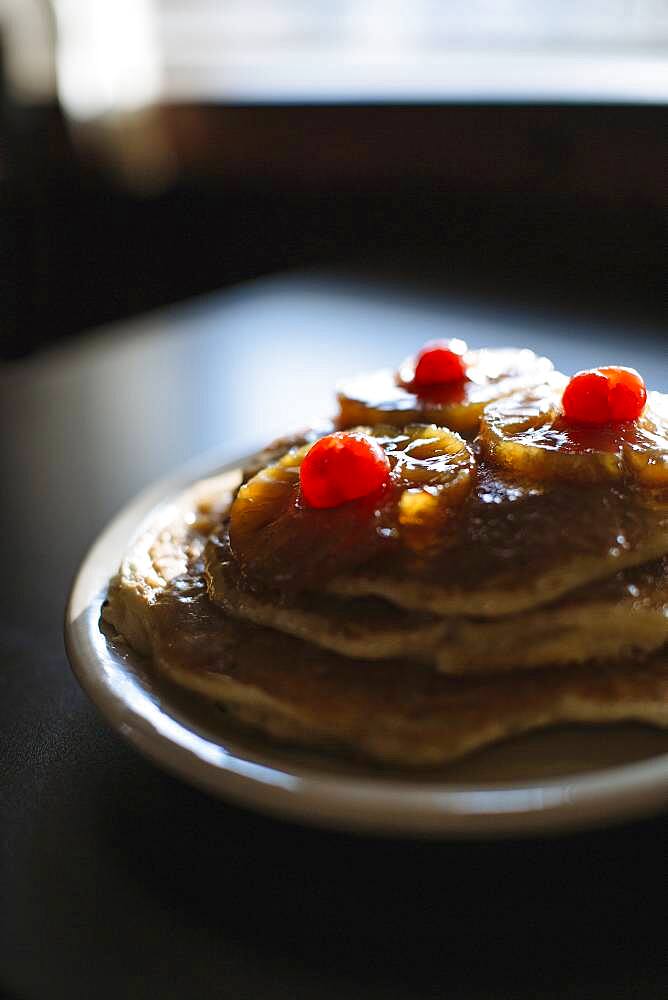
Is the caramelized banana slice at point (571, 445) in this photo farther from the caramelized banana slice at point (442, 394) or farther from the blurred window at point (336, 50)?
the blurred window at point (336, 50)

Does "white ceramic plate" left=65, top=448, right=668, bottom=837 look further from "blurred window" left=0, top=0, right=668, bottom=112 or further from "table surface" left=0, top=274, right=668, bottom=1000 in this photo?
"blurred window" left=0, top=0, right=668, bottom=112

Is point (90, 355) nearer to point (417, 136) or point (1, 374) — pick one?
point (1, 374)

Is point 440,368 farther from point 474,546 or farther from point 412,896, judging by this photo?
point 412,896

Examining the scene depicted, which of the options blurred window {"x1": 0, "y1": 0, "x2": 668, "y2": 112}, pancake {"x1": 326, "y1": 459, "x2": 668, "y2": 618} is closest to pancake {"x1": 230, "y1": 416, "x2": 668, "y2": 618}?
pancake {"x1": 326, "y1": 459, "x2": 668, "y2": 618}

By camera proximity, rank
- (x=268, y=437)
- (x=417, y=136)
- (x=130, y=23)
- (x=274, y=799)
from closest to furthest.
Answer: (x=274, y=799) < (x=268, y=437) < (x=417, y=136) < (x=130, y=23)

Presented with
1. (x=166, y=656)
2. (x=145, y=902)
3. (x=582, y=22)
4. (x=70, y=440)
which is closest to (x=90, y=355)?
(x=70, y=440)
